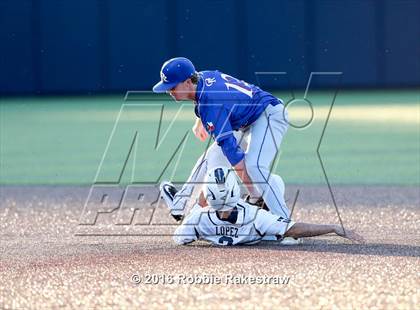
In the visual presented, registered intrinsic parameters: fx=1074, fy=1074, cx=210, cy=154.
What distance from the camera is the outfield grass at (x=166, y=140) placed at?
11.1 m

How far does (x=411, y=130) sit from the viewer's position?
1464 centimetres

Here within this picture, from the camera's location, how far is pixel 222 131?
21.9 feet

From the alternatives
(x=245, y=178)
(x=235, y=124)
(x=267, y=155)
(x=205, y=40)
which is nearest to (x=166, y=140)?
(x=205, y=40)

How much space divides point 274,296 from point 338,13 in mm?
15409

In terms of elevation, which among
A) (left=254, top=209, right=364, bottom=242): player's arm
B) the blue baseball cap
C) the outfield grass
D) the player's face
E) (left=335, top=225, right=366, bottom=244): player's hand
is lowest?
the outfield grass

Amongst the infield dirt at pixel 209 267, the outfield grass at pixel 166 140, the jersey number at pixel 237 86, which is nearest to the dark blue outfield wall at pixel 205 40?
the outfield grass at pixel 166 140

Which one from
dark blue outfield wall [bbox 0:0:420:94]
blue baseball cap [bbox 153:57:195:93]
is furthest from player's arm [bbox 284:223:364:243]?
dark blue outfield wall [bbox 0:0:420:94]

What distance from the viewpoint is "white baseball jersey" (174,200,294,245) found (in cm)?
681

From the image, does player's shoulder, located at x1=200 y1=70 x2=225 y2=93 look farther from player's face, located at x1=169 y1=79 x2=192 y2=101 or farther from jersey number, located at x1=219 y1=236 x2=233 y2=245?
jersey number, located at x1=219 y1=236 x2=233 y2=245

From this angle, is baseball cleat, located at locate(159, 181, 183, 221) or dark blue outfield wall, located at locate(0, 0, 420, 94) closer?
baseball cleat, located at locate(159, 181, 183, 221)

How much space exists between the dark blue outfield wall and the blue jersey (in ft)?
41.5

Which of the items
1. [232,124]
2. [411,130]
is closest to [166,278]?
[232,124]

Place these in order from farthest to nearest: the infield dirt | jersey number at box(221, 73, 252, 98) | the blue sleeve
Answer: jersey number at box(221, 73, 252, 98) < the blue sleeve < the infield dirt

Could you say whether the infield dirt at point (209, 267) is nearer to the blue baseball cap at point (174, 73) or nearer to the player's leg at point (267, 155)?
the player's leg at point (267, 155)
